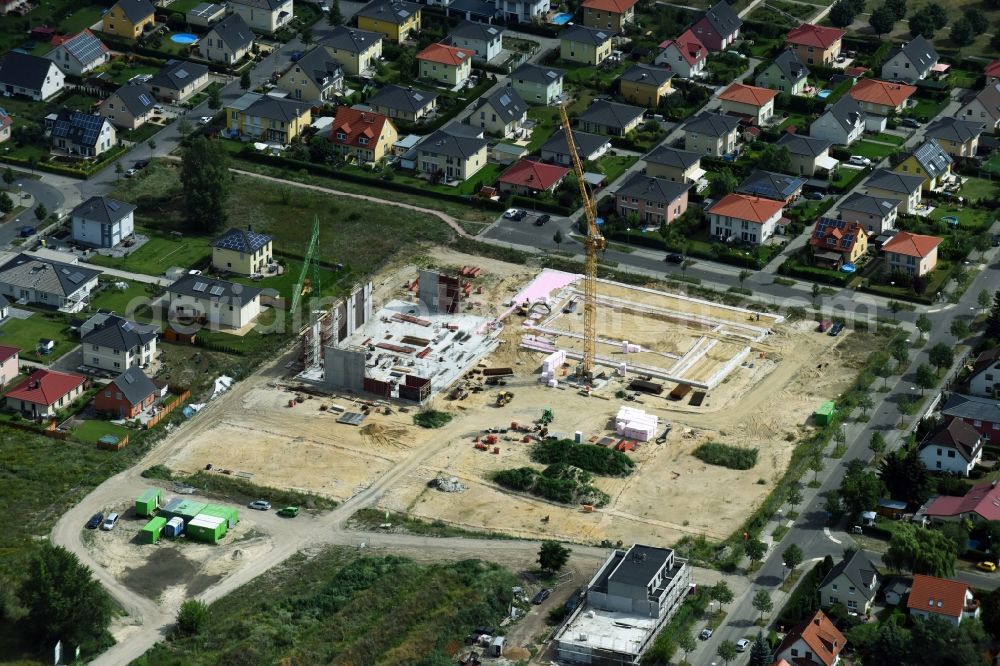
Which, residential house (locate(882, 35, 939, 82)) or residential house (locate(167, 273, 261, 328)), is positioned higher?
residential house (locate(882, 35, 939, 82))

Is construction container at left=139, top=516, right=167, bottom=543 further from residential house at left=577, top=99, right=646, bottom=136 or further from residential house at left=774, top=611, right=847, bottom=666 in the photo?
residential house at left=577, top=99, right=646, bottom=136

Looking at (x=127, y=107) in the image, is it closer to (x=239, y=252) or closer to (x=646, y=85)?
(x=239, y=252)

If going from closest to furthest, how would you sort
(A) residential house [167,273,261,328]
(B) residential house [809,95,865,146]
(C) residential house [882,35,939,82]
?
(A) residential house [167,273,261,328] < (B) residential house [809,95,865,146] < (C) residential house [882,35,939,82]

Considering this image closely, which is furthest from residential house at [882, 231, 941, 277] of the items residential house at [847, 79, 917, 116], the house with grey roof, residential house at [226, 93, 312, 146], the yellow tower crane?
the house with grey roof

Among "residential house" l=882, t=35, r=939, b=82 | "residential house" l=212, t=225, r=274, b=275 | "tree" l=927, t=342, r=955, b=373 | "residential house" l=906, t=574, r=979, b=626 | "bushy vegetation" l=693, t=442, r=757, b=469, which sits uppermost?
"residential house" l=882, t=35, r=939, b=82

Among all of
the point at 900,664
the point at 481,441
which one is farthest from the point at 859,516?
the point at 481,441
